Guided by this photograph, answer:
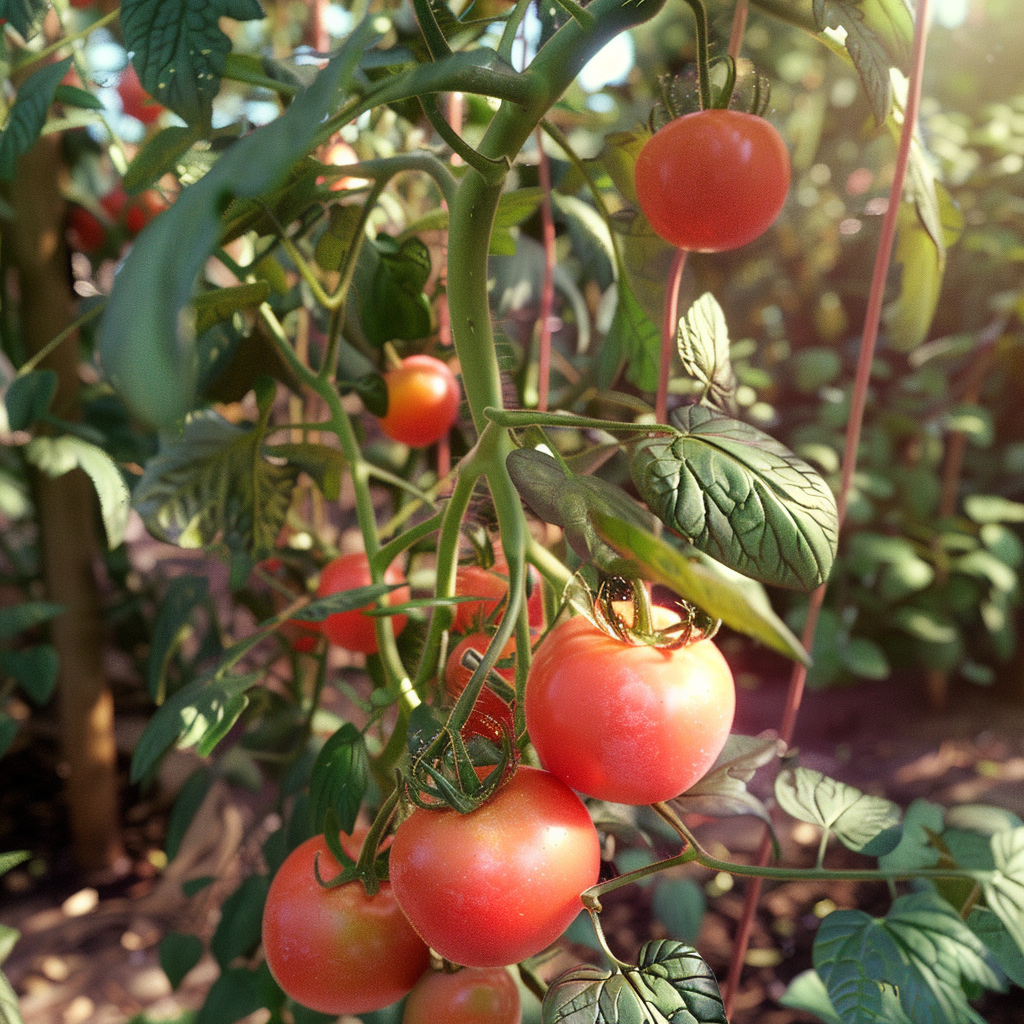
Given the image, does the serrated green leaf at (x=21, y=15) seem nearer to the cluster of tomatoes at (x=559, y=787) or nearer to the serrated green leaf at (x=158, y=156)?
the serrated green leaf at (x=158, y=156)

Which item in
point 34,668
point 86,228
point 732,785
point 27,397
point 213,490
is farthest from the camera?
point 86,228

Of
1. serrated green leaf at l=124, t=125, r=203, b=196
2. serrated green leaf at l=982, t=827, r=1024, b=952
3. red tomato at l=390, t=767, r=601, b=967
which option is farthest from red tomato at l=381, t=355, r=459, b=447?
serrated green leaf at l=982, t=827, r=1024, b=952

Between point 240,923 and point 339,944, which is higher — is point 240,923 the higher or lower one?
the lower one

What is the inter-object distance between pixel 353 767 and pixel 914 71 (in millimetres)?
382

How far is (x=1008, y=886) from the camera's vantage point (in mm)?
390

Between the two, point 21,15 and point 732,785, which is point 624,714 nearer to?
point 732,785

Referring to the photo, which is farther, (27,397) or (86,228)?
(86,228)

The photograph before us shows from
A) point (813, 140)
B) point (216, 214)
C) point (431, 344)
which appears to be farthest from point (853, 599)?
point (216, 214)

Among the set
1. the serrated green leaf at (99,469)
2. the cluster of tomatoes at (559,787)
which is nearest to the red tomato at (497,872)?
the cluster of tomatoes at (559,787)

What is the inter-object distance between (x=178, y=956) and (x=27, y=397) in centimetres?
47

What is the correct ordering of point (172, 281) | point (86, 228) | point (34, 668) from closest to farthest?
point (172, 281) < point (34, 668) < point (86, 228)

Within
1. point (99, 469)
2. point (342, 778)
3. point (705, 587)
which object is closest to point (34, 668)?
point (99, 469)

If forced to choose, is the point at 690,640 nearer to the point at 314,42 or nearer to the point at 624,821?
the point at 624,821

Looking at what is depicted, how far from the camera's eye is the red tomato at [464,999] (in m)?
0.37
